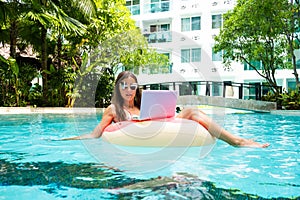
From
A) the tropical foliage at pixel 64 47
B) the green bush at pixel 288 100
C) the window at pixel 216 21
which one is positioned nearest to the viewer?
the tropical foliage at pixel 64 47

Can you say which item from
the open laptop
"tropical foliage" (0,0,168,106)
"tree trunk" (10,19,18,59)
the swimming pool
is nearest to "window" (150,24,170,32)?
"tropical foliage" (0,0,168,106)

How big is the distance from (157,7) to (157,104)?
2275 centimetres

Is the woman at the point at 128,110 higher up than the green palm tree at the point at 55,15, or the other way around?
the green palm tree at the point at 55,15

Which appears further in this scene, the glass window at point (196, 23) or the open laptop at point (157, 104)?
the glass window at point (196, 23)

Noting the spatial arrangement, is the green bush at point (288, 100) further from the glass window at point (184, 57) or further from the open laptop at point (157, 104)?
the open laptop at point (157, 104)

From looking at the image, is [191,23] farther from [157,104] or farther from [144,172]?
[144,172]

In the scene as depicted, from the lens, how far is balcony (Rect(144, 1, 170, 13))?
26234 mm

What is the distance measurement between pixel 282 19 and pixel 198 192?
496 inches

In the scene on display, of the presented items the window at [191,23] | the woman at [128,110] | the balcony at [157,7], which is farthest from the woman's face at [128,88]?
the balcony at [157,7]

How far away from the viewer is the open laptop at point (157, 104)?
15.4 ft

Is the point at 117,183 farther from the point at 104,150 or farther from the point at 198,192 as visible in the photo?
the point at 104,150

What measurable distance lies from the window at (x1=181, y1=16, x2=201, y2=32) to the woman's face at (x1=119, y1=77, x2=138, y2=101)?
21.2 metres

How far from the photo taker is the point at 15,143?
5773 mm

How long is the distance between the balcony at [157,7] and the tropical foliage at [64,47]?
9.50 metres
